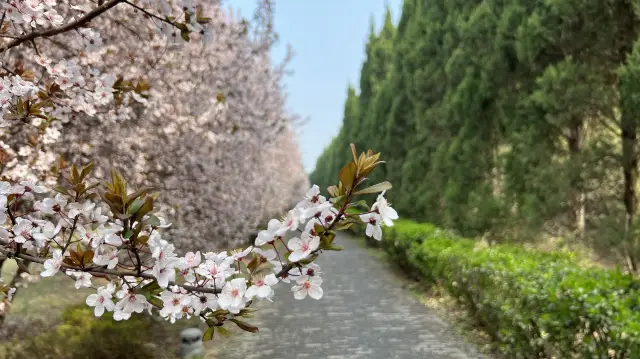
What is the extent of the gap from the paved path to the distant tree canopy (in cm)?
282

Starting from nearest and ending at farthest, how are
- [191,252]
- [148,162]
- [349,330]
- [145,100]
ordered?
[191,252], [145,100], [148,162], [349,330]

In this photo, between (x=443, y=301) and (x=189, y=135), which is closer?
(x=189, y=135)

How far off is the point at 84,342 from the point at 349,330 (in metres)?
3.98

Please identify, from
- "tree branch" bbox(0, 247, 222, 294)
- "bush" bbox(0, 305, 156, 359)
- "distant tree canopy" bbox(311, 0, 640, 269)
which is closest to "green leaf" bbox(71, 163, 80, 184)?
"tree branch" bbox(0, 247, 222, 294)

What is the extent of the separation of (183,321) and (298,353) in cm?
240

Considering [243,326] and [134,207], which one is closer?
[134,207]

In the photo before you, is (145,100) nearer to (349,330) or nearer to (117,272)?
(117,272)

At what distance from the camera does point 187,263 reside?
7.14ft

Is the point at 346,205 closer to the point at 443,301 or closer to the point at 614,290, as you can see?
the point at 614,290

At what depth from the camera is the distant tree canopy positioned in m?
9.01

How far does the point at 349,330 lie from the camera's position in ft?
28.7

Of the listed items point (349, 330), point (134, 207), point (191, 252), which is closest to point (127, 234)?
point (134, 207)

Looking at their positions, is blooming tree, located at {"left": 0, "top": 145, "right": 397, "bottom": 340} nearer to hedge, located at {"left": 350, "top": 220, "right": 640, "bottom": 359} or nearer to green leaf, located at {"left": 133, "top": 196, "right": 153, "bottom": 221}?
green leaf, located at {"left": 133, "top": 196, "right": 153, "bottom": 221}

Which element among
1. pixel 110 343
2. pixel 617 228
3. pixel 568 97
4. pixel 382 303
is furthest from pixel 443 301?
pixel 110 343
